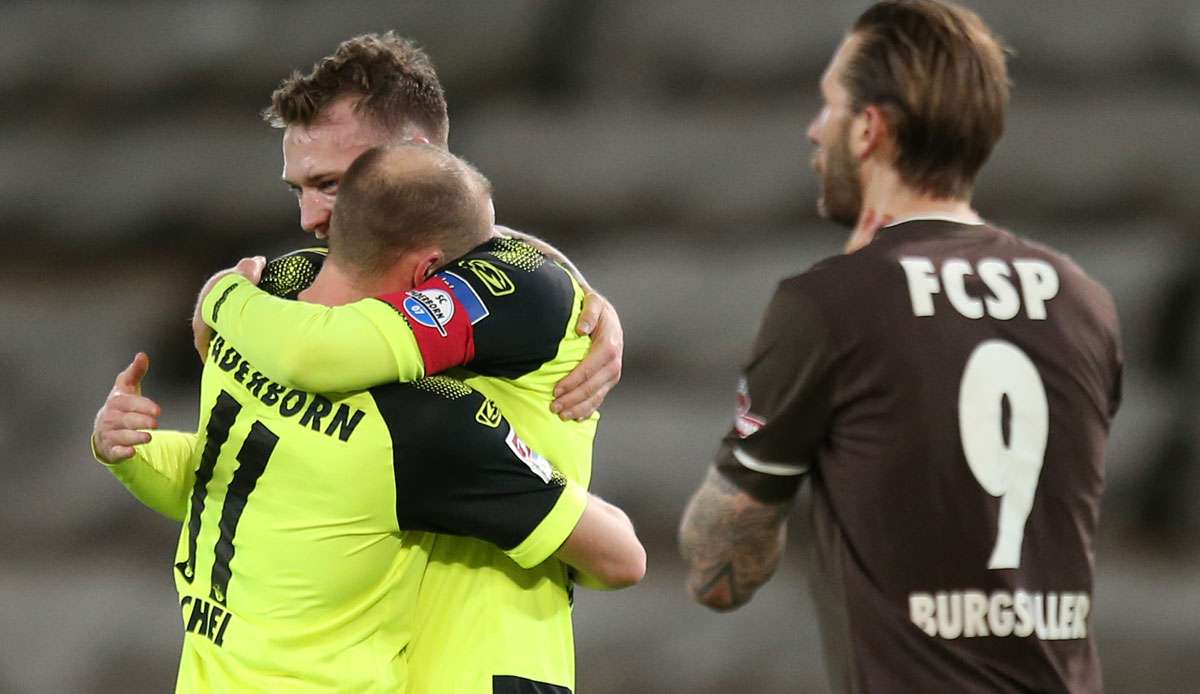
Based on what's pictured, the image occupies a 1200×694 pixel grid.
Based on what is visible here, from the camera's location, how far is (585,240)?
4.61 meters

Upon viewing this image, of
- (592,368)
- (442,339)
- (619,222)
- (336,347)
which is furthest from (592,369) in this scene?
(619,222)

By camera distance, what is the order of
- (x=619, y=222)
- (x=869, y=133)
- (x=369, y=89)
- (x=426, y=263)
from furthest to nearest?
(x=619, y=222) < (x=369, y=89) < (x=426, y=263) < (x=869, y=133)

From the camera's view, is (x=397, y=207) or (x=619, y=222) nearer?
(x=397, y=207)

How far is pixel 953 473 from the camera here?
1.60 meters

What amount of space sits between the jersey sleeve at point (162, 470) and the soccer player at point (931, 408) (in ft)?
2.32

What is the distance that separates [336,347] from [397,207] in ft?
0.64

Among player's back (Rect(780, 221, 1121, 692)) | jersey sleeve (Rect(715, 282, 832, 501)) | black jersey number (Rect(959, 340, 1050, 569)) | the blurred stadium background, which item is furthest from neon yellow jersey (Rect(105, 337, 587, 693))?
the blurred stadium background

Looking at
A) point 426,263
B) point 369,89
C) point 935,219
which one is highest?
point 369,89

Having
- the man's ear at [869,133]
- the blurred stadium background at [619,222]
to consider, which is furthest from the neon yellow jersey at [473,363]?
the blurred stadium background at [619,222]

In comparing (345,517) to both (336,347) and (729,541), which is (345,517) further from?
(729,541)

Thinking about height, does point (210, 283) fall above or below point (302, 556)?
above

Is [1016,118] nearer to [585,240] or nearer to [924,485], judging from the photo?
[585,240]

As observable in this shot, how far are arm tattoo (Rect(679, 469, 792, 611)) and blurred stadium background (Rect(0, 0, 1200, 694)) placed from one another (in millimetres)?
2419

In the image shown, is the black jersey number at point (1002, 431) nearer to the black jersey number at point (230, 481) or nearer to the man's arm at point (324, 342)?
the man's arm at point (324, 342)
